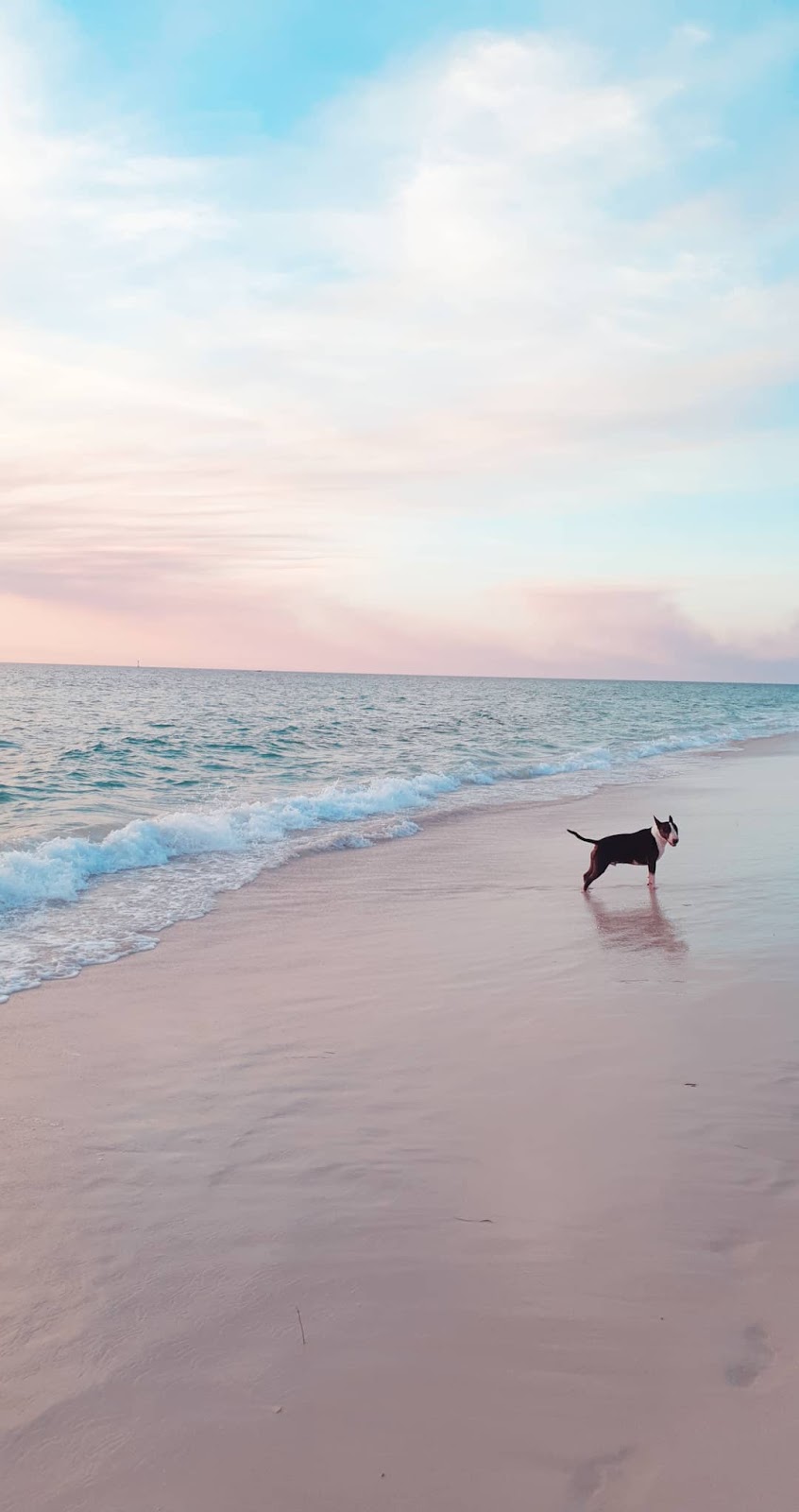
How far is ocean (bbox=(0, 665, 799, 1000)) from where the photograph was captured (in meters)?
9.29

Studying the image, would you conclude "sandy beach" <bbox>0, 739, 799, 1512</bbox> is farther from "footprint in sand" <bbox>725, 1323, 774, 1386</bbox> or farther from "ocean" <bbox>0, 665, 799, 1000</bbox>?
"ocean" <bbox>0, 665, 799, 1000</bbox>

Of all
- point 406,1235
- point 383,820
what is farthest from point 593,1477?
point 383,820

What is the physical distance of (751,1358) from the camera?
9.12 feet

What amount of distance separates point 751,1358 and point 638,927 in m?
5.27

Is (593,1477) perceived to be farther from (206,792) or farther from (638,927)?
(206,792)

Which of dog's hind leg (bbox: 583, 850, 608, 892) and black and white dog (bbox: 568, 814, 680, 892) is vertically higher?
black and white dog (bbox: 568, 814, 680, 892)

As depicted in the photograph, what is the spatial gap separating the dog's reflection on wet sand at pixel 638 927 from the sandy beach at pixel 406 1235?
394 mm

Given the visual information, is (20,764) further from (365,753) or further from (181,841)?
(181,841)

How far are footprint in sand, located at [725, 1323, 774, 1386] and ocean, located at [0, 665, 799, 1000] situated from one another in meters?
5.28

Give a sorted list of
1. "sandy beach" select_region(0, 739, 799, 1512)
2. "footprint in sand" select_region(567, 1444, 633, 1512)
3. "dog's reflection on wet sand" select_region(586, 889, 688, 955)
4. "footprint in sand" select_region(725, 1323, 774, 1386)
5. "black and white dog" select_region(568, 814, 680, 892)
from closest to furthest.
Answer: "footprint in sand" select_region(567, 1444, 633, 1512)
"sandy beach" select_region(0, 739, 799, 1512)
"footprint in sand" select_region(725, 1323, 774, 1386)
"dog's reflection on wet sand" select_region(586, 889, 688, 955)
"black and white dog" select_region(568, 814, 680, 892)

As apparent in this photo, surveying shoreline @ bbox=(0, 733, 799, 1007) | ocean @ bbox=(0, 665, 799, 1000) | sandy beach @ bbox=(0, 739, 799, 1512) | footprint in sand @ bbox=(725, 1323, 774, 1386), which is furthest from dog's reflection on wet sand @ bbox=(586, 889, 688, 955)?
footprint in sand @ bbox=(725, 1323, 774, 1386)

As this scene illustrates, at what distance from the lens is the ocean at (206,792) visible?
929 centimetres

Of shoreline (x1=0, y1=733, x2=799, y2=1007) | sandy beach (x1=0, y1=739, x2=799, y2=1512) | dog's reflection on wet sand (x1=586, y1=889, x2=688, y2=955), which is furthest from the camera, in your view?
shoreline (x1=0, y1=733, x2=799, y2=1007)

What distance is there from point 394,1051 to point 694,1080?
5.11 feet
